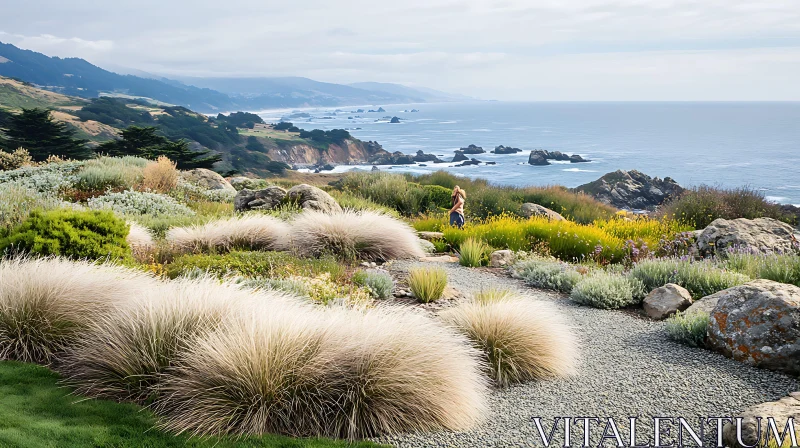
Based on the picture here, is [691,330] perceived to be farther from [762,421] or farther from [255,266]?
[255,266]

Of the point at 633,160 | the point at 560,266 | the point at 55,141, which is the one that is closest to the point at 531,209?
the point at 560,266

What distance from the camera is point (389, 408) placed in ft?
12.1

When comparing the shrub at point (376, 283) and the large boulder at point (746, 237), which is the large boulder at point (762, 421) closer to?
the shrub at point (376, 283)

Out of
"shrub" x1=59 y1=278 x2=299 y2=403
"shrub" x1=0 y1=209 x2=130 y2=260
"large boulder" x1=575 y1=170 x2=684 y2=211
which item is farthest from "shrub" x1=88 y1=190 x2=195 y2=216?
"large boulder" x1=575 y1=170 x2=684 y2=211

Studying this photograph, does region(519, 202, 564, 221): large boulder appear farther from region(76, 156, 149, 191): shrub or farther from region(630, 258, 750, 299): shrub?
region(76, 156, 149, 191): shrub

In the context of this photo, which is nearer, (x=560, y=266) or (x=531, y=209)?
(x=560, y=266)

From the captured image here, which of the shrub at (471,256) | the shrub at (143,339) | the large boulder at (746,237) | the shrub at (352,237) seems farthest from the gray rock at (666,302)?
the shrub at (143,339)

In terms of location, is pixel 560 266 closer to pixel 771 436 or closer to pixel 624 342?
pixel 624 342

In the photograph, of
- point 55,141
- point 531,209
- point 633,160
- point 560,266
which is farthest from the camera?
point 633,160

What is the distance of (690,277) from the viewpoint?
7320 mm

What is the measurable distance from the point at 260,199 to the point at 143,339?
889cm

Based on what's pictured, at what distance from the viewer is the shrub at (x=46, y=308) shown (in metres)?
4.82

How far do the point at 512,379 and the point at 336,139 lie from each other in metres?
114

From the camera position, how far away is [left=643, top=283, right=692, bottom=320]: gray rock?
6395mm
